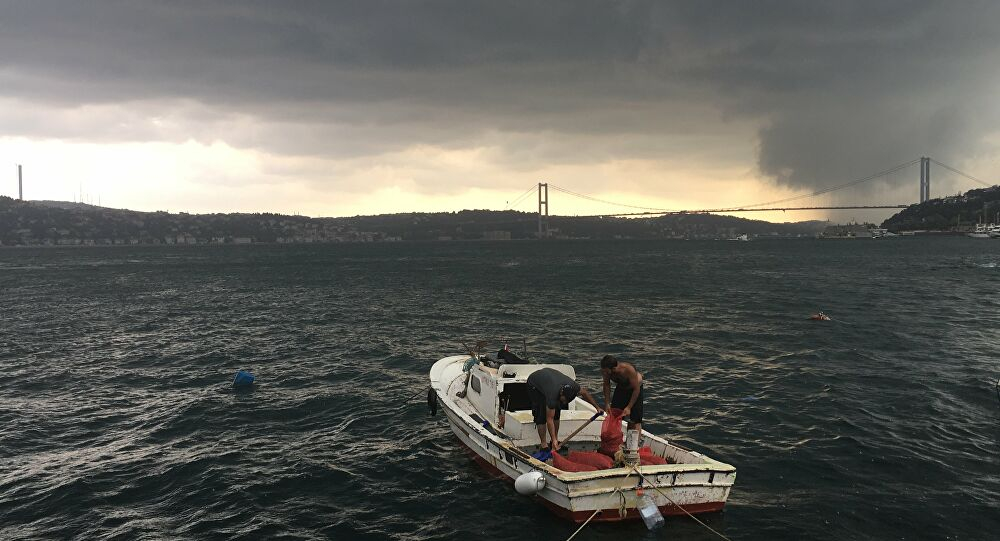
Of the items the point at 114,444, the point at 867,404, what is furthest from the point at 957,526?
the point at 114,444

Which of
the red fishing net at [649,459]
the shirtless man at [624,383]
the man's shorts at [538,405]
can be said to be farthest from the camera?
the man's shorts at [538,405]

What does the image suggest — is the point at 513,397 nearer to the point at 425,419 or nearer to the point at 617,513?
the point at 617,513

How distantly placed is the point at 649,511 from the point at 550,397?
115 inches

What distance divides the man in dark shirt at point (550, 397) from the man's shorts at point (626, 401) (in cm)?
47

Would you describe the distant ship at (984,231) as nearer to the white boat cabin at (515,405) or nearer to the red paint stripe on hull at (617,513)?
the white boat cabin at (515,405)

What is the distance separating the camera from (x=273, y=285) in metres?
73.4

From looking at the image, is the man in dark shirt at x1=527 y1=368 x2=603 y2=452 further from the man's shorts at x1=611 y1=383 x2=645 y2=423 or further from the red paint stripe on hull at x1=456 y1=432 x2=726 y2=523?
the red paint stripe on hull at x1=456 y1=432 x2=726 y2=523

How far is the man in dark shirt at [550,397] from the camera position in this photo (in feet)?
40.1

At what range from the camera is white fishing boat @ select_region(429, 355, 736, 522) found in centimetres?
1078

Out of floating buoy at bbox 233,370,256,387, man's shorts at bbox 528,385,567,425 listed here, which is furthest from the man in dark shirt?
floating buoy at bbox 233,370,256,387

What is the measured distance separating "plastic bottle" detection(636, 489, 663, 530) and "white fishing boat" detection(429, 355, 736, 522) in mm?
87

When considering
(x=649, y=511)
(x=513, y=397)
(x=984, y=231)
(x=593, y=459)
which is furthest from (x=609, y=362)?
(x=984, y=231)

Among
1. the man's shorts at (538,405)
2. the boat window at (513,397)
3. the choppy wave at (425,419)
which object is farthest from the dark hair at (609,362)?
the boat window at (513,397)

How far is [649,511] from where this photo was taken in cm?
1059
